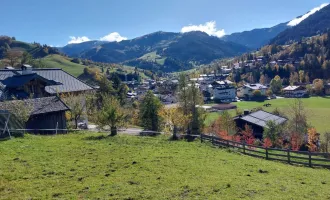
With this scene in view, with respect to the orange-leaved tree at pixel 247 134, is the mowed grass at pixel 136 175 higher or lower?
higher

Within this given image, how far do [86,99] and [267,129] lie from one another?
37.9 metres

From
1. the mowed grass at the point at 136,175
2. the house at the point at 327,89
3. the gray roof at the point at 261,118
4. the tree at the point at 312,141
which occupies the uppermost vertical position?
the house at the point at 327,89

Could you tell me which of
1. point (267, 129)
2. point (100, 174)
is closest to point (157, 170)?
point (100, 174)

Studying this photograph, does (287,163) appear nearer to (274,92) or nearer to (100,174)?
(100,174)

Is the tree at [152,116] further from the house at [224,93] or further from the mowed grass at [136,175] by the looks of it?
the house at [224,93]

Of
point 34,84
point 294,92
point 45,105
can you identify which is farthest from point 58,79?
point 294,92

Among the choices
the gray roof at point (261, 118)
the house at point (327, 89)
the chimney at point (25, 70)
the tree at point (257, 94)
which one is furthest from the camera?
the tree at point (257, 94)

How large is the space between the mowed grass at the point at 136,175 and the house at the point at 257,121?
50.9 m

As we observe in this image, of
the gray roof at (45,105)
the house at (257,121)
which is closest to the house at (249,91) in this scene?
the house at (257,121)

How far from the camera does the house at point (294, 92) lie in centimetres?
15769

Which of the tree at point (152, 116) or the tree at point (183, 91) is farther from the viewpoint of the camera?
the tree at point (183, 91)

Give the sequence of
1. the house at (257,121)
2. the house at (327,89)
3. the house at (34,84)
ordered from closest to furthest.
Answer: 1. the house at (34,84)
2. the house at (257,121)
3. the house at (327,89)

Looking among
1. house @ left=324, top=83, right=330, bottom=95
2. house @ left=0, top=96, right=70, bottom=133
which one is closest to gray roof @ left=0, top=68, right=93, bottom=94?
house @ left=0, top=96, right=70, bottom=133

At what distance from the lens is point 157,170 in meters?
17.4
